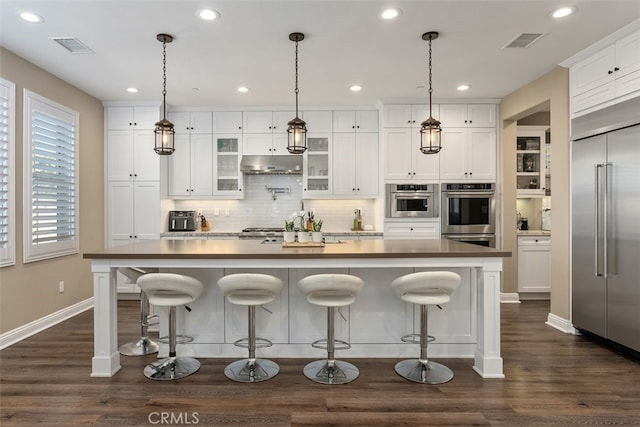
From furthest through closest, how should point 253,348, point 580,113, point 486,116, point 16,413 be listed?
point 486,116
point 580,113
point 253,348
point 16,413

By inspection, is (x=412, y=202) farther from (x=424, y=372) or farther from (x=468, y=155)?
(x=424, y=372)

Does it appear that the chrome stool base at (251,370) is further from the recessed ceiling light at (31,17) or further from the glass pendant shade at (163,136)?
the recessed ceiling light at (31,17)

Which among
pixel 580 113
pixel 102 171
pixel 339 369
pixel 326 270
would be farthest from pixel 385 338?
pixel 102 171

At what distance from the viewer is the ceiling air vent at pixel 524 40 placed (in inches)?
130

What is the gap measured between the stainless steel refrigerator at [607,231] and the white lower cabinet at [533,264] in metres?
1.41

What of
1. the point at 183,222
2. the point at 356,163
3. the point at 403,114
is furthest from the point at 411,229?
the point at 183,222

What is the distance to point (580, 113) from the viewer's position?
149 inches

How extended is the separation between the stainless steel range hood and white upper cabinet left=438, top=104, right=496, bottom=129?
213 cm

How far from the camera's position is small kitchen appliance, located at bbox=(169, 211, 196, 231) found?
5520 millimetres

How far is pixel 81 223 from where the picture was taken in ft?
15.9

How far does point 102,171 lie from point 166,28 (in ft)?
9.55

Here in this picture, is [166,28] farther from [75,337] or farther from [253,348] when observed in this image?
[75,337]

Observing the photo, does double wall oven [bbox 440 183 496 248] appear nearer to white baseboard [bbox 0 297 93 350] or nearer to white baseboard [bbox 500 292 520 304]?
white baseboard [bbox 500 292 520 304]

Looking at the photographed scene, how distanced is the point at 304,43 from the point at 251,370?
281 centimetres
